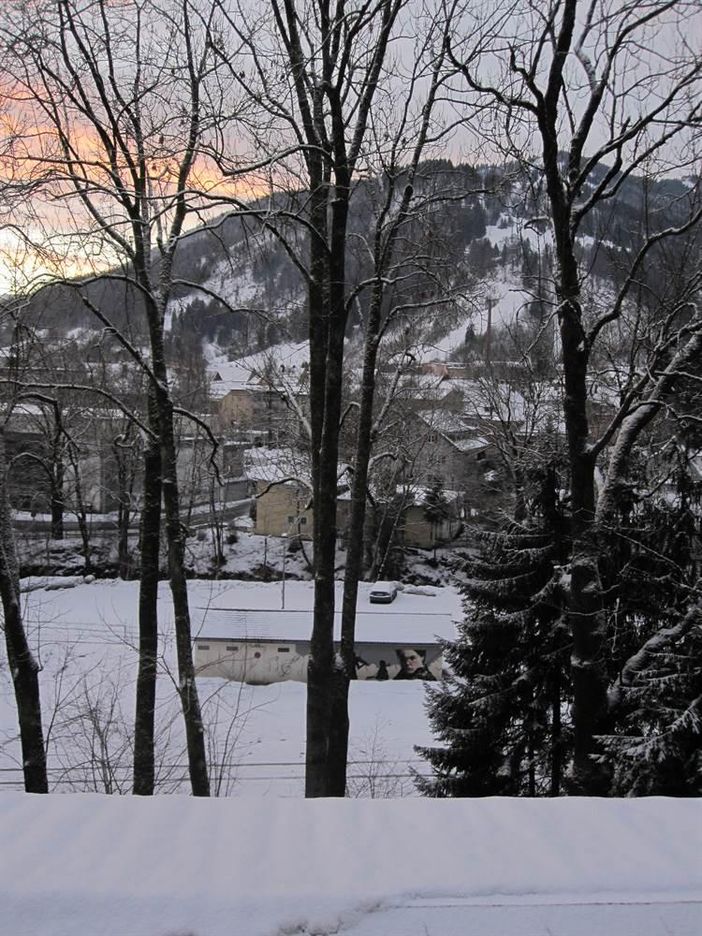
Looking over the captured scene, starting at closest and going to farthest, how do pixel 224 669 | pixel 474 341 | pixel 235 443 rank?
pixel 224 669 < pixel 235 443 < pixel 474 341

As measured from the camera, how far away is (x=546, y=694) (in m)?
7.55

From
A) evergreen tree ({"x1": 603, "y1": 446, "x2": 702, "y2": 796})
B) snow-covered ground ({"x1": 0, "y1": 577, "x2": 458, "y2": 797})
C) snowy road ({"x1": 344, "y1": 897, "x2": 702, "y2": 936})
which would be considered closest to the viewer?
snowy road ({"x1": 344, "y1": 897, "x2": 702, "y2": 936})

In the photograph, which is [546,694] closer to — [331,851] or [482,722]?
[482,722]

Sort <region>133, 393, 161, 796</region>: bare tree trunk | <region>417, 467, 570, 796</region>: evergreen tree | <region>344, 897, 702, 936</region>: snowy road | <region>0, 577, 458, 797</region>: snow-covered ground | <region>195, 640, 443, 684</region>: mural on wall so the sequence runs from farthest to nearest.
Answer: <region>195, 640, 443, 684</region>: mural on wall, <region>0, 577, 458, 797</region>: snow-covered ground, <region>417, 467, 570, 796</region>: evergreen tree, <region>133, 393, 161, 796</region>: bare tree trunk, <region>344, 897, 702, 936</region>: snowy road

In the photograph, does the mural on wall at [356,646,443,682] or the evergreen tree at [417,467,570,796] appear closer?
the evergreen tree at [417,467,570,796]

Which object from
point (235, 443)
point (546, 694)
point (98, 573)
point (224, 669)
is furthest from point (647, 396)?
point (235, 443)

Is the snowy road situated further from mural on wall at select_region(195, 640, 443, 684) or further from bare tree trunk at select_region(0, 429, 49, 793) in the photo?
mural on wall at select_region(195, 640, 443, 684)

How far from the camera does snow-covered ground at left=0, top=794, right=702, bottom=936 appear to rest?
5.46 ft

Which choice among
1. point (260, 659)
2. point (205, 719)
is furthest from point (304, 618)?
point (205, 719)

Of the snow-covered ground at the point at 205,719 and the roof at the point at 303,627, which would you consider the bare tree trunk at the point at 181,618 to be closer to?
the snow-covered ground at the point at 205,719

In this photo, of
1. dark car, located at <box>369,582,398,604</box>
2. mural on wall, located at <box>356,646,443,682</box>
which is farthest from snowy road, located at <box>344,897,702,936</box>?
dark car, located at <box>369,582,398,604</box>

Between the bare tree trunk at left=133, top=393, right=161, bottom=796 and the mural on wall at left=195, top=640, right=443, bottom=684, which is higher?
the bare tree trunk at left=133, top=393, right=161, bottom=796

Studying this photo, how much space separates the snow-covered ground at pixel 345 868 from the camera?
1.66 m

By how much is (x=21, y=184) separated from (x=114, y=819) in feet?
16.0
